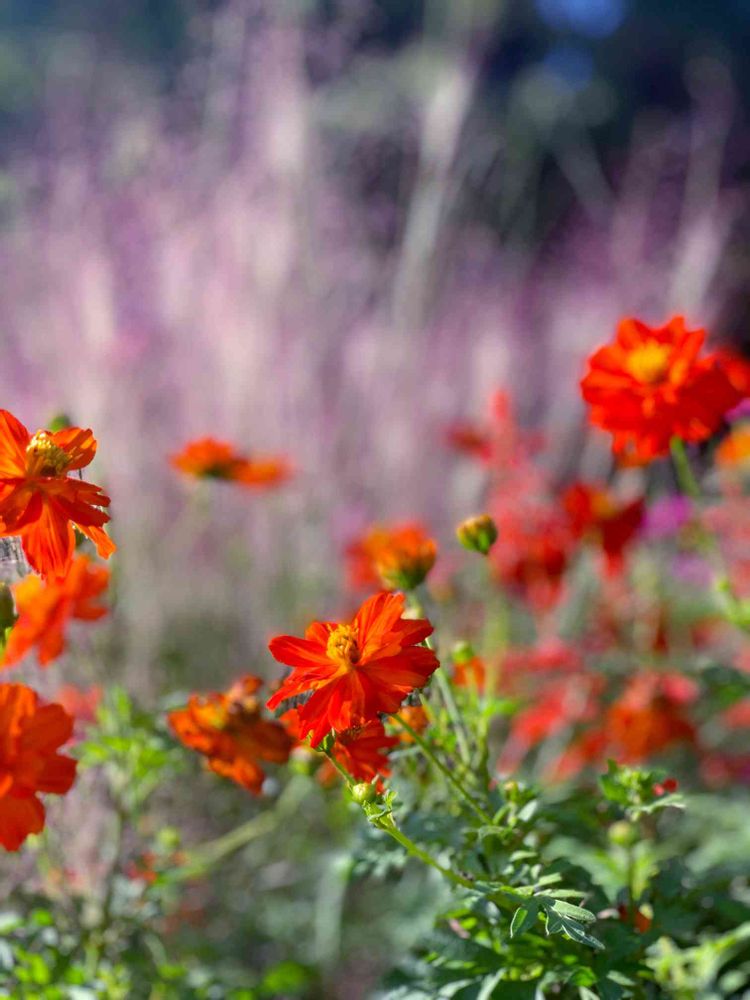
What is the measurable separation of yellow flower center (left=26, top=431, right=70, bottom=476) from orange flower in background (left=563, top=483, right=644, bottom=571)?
720 mm

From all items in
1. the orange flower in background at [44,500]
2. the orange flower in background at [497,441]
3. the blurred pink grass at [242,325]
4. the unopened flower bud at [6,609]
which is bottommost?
the unopened flower bud at [6,609]

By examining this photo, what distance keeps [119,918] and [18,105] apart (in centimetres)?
377

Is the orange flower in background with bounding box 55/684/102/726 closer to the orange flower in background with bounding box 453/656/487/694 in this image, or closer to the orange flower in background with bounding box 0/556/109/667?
the orange flower in background with bounding box 0/556/109/667

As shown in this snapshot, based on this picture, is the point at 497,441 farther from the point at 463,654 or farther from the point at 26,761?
the point at 26,761

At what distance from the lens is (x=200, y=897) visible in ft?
3.57

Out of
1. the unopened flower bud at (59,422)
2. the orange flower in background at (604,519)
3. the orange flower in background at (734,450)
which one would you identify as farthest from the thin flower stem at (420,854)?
the orange flower in background at (734,450)

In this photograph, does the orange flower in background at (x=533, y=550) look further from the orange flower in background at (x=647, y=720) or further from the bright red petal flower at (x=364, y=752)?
the bright red petal flower at (x=364, y=752)

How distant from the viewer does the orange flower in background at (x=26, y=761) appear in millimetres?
499

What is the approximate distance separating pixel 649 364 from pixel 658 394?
0.07 ft

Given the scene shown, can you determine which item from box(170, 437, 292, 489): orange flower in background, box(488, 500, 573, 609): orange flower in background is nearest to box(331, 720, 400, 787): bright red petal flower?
box(170, 437, 292, 489): orange flower in background

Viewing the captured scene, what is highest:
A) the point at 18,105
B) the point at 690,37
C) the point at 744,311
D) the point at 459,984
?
the point at 690,37

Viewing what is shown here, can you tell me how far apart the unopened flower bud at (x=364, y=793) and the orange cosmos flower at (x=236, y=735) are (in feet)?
0.53

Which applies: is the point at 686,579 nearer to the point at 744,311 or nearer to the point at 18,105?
the point at 744,311

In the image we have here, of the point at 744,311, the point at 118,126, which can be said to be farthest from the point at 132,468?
the point at 744,311
